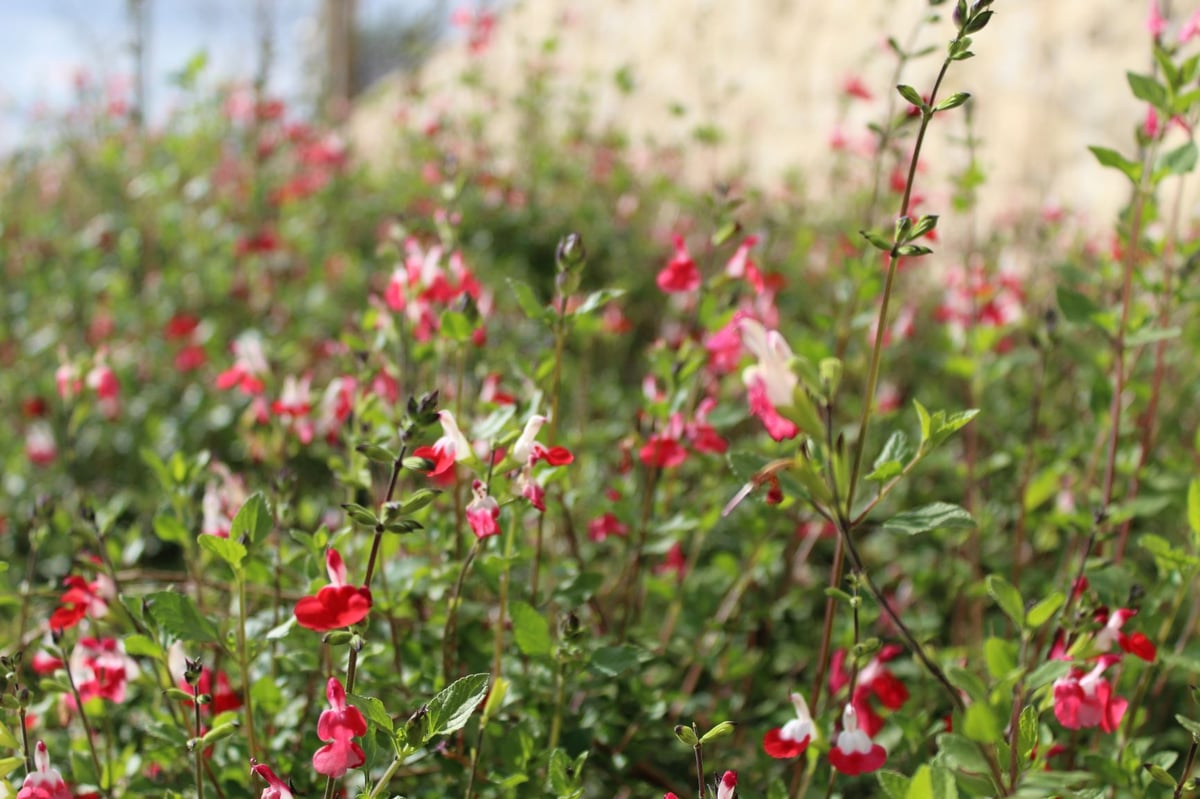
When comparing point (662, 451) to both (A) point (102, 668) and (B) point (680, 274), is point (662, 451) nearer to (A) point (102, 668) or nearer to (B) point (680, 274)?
(B) point (680, 274)

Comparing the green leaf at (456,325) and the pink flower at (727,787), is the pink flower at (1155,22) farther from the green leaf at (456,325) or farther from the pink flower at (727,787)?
the pink flower at (727,787)

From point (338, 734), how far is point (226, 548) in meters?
0.23

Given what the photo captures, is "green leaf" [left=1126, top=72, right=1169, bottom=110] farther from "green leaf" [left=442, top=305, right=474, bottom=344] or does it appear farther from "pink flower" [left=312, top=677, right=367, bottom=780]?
"pink flower" [left=312, top=677, right=367, bottom=780]

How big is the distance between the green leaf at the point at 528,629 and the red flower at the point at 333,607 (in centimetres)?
23

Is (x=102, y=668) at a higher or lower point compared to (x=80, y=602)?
lower

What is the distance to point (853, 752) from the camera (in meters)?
0.97

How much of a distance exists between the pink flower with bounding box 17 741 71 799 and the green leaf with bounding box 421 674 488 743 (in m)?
0.39

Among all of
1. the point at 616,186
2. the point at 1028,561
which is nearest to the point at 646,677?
the point at 1028,561

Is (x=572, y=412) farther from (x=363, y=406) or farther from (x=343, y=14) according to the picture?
(x=343, y=14)

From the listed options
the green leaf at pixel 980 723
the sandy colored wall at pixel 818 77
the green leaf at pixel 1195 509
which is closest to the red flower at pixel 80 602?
the green leaf at pixel 980 723

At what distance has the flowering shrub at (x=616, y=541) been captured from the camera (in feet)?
3.10

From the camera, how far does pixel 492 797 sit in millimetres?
1219

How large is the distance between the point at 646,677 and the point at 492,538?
0.55 m

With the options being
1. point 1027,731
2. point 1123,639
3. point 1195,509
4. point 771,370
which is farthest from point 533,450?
point 1195,509
